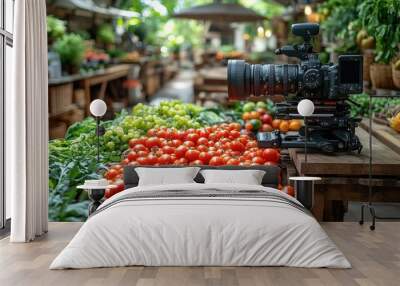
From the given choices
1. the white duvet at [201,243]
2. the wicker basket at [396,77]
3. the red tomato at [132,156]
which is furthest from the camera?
the wicker basket at [396,77]

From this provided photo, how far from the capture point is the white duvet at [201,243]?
4.55 metres

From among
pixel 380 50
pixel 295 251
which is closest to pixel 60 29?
pixel 380 50

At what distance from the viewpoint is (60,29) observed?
11430 mm

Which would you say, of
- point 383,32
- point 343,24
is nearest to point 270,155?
point 383,32

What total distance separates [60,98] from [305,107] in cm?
518

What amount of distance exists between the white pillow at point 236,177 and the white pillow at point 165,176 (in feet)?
0.47

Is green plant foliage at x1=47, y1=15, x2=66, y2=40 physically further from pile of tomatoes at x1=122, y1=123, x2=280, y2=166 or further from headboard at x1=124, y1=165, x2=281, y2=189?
headboard at x1=124, y1=165, x2=281, y2=189

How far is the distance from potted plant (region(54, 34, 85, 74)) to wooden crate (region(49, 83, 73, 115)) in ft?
0.98

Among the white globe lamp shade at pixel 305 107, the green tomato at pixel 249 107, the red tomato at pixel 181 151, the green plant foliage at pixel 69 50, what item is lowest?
the red tomato at pixel 181 151

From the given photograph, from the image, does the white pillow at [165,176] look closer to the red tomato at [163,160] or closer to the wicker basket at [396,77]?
the red tomato at [163,160]

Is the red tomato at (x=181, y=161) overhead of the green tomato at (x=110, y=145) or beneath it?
beneath

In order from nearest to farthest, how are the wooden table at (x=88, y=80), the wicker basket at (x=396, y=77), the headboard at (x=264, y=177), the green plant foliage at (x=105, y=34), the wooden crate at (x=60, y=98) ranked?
the headboard at (x=264, y=177)
the wicker basket at (x=396, y=77)
the wooden crate at (x=60, y=98)
the wooden table at (x=88, y=80)
the green plant foliage at (x=105, y=34)

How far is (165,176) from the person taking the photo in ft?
18.9

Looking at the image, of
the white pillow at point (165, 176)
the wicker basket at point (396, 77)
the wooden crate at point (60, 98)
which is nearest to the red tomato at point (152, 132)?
the white pillow at point (165, 176)
